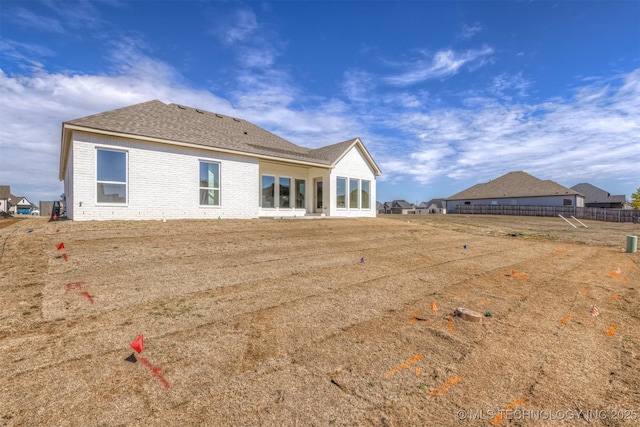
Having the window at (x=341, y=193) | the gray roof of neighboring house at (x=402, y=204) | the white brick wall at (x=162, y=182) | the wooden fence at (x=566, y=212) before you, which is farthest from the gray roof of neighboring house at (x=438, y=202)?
the white brick wall at (x=162, y=182)

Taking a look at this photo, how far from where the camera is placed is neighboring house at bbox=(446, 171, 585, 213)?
36.8m

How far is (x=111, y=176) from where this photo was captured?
10242 millimetres

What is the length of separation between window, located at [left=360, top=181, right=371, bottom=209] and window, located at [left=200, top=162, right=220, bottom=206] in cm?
899

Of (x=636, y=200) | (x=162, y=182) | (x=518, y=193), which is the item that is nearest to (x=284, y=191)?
(x=162, y=182)

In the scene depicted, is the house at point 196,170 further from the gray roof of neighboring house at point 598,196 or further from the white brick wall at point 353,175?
the gray roof of neighboring house at point 598,196

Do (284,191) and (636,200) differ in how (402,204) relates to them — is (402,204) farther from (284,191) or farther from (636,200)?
(284,191)

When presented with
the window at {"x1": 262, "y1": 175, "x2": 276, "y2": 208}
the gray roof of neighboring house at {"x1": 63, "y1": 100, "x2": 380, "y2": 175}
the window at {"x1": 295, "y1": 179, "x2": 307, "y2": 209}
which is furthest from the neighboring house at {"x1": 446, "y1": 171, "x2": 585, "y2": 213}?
the window at {"x1": 262, "y1": 175, "x2": 276, "y2": 208}

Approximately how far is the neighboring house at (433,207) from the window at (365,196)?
55043 millimetres

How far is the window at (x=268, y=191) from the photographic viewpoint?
1538cm

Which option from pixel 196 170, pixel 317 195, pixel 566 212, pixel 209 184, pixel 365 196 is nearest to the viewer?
pixel 196 170

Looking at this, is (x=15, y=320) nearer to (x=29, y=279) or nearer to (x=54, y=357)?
(x=54, y=357)

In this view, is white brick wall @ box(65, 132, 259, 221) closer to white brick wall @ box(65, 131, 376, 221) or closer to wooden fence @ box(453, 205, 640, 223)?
white brick wall @ box(65, 131, 376, 221)

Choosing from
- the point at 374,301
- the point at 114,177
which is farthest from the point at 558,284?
the point at 114,177

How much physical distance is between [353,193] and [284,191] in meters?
4.33
